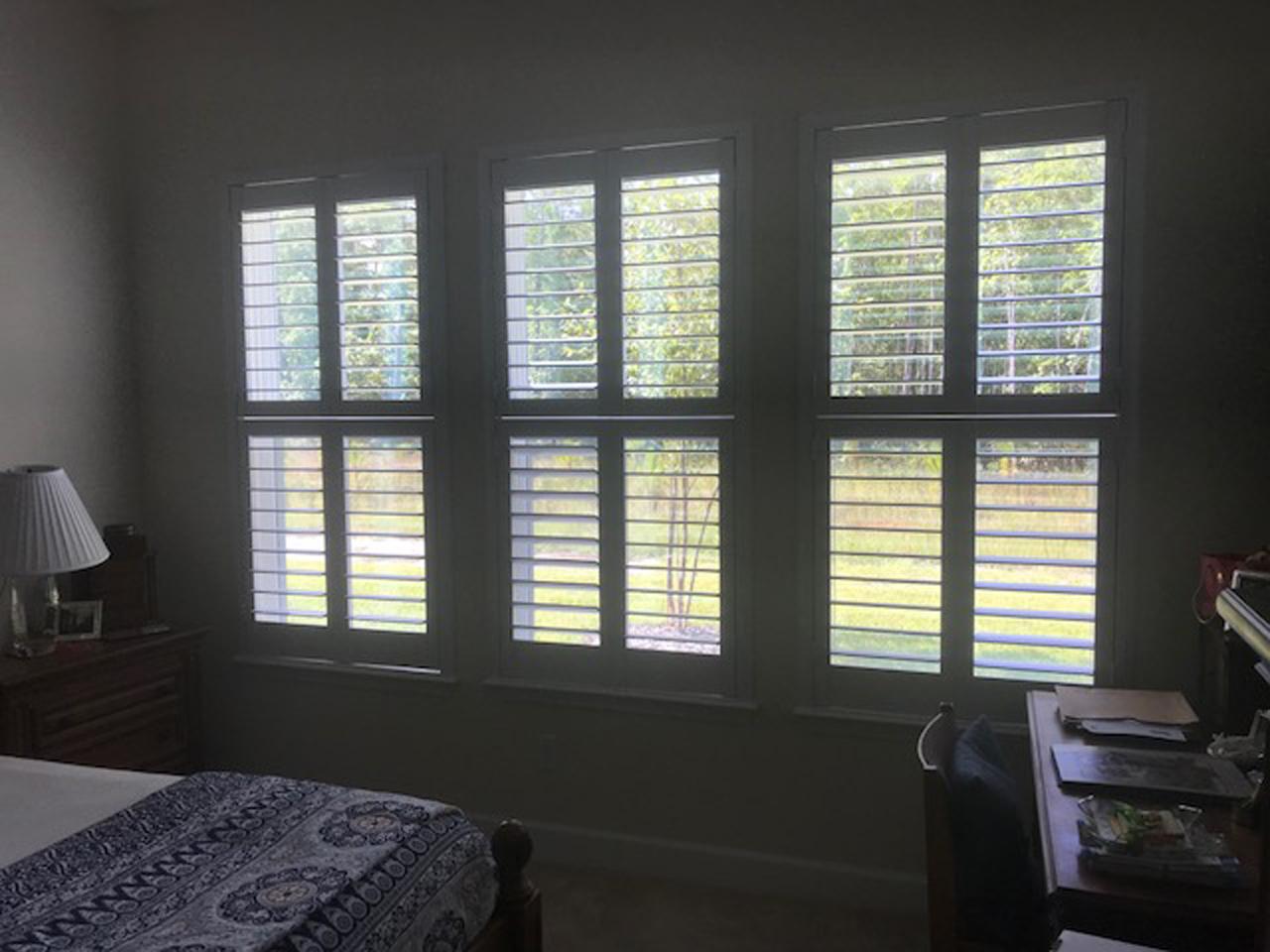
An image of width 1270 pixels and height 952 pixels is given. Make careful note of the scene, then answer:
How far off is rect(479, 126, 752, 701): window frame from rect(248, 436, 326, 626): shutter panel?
0.67m

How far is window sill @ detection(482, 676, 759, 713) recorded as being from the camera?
121 inches

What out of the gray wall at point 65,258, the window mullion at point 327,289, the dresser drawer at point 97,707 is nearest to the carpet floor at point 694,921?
the dresser drawer at point 97,707

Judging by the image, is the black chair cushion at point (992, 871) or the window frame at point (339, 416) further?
the window frame at point (339, 416)

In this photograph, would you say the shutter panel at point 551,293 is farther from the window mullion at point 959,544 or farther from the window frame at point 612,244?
the window mullion at point 959,544

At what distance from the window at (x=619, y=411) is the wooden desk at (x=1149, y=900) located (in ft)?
4.59

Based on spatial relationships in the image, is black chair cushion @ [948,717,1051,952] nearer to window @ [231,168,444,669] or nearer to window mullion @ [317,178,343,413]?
window @ [231,168,444,669]

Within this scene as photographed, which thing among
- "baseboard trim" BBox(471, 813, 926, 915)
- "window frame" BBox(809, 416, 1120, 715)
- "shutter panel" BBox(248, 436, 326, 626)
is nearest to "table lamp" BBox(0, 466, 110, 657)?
"shutter panel" BBox(248, 436, 326, 626)

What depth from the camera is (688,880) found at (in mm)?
3164

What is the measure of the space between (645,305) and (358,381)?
1.05 m

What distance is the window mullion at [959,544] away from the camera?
9.19 feet

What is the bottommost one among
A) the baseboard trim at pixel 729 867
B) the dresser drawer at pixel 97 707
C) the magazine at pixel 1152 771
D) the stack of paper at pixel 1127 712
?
the baseboard trim at pixel 729 867

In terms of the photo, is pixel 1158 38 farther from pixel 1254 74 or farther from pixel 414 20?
pixel 414 20

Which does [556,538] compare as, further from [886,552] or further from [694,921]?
[694,921]

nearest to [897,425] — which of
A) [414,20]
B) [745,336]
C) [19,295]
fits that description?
[745,336]
